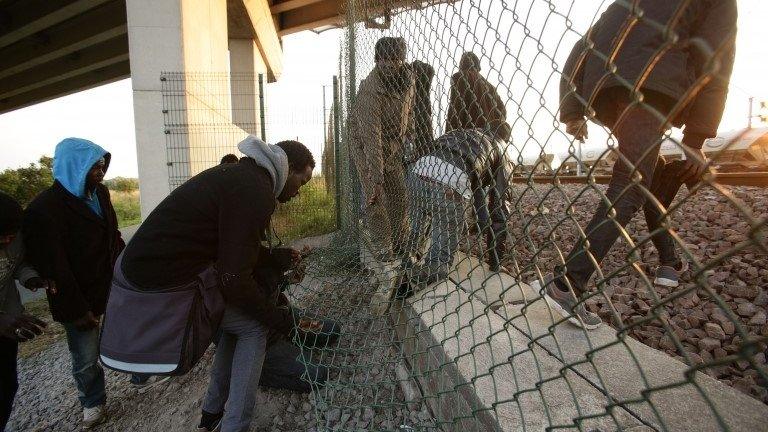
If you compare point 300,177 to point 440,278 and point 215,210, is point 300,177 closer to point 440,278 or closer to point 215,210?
point 215,210

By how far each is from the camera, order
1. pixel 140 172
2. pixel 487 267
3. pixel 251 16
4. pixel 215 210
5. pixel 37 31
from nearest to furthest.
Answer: pixel 215 210
pixel 487 267
pixel 140 172
pixel 251 16
pixel 37 31

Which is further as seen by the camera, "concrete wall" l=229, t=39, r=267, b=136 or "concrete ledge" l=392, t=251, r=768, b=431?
"concrete wall" l=229, t=39, r=267, b=136

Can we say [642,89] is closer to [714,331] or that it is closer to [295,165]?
[714,331]

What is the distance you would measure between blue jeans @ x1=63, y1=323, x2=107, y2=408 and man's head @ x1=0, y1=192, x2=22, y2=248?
2.25 feet

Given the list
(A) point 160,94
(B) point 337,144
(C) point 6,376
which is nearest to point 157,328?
(C) point 6,376

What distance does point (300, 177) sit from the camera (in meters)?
2.44

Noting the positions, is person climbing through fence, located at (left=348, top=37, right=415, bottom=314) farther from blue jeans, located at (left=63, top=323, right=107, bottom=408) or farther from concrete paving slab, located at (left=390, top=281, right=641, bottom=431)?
blue jeans, located at (left=63, top=323, right=107, bottom=408)

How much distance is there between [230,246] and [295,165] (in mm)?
740

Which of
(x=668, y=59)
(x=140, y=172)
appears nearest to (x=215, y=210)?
(x=668, y=59)

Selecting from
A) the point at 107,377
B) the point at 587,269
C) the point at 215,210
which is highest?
the point at 215,210

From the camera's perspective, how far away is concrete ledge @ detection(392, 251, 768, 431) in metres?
1.18

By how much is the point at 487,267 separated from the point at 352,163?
7.31ft

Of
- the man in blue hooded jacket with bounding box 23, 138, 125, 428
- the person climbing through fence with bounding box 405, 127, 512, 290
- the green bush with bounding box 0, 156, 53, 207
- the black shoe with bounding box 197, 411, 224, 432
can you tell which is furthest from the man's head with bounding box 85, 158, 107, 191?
the green bush with bounding box 0, 156, 53, 207

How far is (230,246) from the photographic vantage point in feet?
6.06
